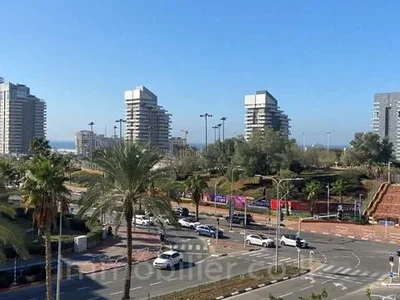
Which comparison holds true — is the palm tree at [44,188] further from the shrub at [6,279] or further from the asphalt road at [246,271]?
the shrub at [6,279]

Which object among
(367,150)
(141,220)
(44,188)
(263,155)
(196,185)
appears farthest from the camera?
(367,150)

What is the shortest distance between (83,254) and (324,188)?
157 feet

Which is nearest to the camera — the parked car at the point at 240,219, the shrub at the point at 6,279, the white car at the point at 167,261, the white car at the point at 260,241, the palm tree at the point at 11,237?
the palm tree at the point at 11,237

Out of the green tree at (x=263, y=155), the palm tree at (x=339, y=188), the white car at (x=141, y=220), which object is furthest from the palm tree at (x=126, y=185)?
the green tree at (x=263, y=155)

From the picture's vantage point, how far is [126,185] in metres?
26.2

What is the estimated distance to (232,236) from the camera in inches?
2276

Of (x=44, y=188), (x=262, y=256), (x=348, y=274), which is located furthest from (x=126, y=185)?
(x=262, y=256)

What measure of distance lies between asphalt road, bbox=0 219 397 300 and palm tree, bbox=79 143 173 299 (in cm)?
825

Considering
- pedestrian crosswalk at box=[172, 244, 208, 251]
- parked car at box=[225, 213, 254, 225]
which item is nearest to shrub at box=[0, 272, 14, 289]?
pedestrian crosswalk at box=[172, 244, 208, 251]

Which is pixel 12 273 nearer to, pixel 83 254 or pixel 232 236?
pixel 83 254

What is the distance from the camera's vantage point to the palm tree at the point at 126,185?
85.8ft

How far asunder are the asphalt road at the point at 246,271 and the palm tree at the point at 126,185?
325 inches

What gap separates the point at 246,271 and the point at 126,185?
1735cm

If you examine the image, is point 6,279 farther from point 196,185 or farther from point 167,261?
point 196,185
